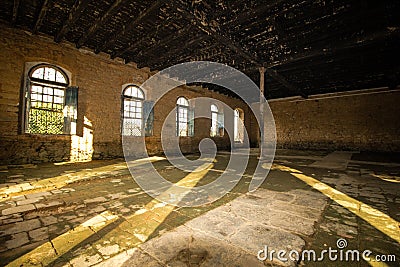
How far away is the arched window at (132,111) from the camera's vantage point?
291 inches

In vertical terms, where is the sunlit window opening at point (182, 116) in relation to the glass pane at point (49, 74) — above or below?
below

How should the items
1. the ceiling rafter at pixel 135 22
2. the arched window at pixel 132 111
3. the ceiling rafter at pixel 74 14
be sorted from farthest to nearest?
1. the arched window at pixel 132 111
2. the ceiling rafter at pixel 74 14
3. the ceiling rafter at pixel 135 22

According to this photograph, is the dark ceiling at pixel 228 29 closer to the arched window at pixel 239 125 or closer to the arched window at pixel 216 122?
the arched window at pixel 216 122

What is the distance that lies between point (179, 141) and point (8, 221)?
7243 mm

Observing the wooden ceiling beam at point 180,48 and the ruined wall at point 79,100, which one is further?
the wooden ceiling beam at point 180,48

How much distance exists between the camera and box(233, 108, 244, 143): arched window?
527 inches

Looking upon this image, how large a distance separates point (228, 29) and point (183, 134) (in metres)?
5.77

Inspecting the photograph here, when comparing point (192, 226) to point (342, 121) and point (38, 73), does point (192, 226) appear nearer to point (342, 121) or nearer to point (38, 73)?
point (38, 73)

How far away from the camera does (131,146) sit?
7348mm

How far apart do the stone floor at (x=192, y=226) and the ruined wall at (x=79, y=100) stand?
2460 millimetres

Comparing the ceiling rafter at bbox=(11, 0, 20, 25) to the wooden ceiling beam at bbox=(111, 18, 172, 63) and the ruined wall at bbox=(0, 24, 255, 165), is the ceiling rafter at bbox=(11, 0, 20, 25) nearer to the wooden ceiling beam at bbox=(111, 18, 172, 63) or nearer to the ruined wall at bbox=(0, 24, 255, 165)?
the ruined wall at bbox=(0, 24, 255, 165)

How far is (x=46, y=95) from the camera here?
5.68 m

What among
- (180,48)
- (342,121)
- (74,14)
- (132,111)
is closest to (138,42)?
(180,48)

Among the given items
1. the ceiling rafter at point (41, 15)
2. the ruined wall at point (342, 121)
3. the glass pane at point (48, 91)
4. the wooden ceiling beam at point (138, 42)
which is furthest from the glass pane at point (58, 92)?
the ruined wall at point (342, 121)
